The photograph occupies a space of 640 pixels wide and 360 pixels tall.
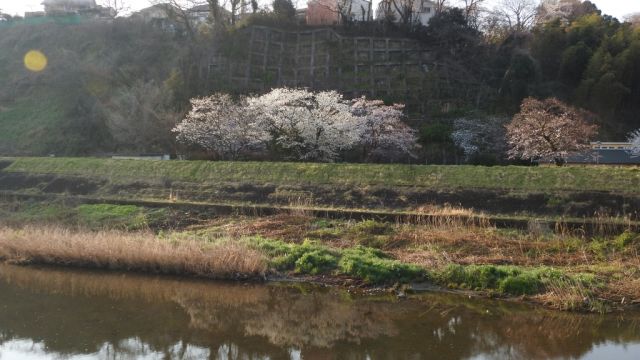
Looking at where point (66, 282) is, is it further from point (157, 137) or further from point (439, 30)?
point (439, 30)

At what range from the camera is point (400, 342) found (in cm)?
809

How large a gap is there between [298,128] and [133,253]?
1226cm

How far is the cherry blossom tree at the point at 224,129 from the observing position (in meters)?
23.5

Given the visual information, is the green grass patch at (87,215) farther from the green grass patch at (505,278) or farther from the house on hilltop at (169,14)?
the house on hilltop at (169,14)

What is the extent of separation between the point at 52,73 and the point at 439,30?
27.3 meters

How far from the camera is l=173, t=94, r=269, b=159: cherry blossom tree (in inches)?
927

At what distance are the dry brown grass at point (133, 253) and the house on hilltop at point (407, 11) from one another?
92.0 feet

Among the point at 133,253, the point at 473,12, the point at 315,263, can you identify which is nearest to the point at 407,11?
the point at 473,12

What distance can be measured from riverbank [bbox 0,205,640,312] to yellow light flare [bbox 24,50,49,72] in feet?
92.5

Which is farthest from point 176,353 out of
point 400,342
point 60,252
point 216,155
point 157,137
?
point 157,137

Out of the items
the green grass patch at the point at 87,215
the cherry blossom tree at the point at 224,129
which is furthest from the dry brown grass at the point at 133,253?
the cherry blossom tree at the point at 224,129

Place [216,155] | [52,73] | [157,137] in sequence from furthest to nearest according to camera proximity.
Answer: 1. [52,73]
2. [157,137]
3. [216,155]

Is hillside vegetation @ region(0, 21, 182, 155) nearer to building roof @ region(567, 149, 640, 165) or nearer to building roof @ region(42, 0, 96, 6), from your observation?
building roof @ region(42, 0, 96, 6)

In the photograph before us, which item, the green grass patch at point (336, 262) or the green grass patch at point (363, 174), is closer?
the green grass patch at point (336, 262)
